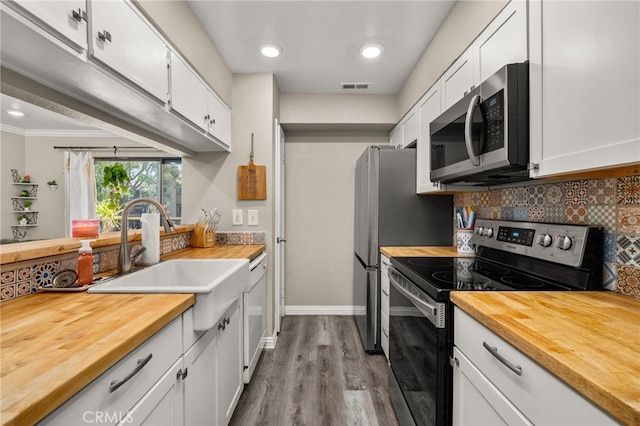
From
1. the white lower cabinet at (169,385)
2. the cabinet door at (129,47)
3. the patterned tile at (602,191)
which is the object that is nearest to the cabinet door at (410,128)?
the patterned tile at (602,191)

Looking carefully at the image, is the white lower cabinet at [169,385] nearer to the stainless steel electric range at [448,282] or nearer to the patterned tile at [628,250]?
the stainless steel electric range at [448,282]

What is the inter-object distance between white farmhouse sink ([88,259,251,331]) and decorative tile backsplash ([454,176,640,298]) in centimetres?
153

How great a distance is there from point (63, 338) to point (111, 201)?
1.75 meters

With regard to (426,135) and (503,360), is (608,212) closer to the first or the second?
(503,360)

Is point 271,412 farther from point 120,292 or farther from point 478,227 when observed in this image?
point 478,227

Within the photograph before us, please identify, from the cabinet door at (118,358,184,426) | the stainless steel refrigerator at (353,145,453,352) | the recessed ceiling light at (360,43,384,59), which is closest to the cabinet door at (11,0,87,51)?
the cabinet door at (118,358,184,426)

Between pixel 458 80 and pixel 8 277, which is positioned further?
pixel 458 80

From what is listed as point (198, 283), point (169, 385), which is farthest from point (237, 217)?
point (169, 385)

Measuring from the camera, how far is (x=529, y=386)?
0.70 metres

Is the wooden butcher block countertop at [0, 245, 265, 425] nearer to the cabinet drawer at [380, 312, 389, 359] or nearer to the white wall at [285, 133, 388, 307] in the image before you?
the cabinet drawer at [380, 312, 389, 359]

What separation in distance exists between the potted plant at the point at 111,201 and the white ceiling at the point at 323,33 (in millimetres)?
1219

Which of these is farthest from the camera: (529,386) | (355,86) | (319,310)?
(319,310)

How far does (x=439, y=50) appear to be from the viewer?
2062 millimetres

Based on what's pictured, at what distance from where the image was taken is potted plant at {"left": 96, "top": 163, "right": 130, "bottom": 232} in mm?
2092
